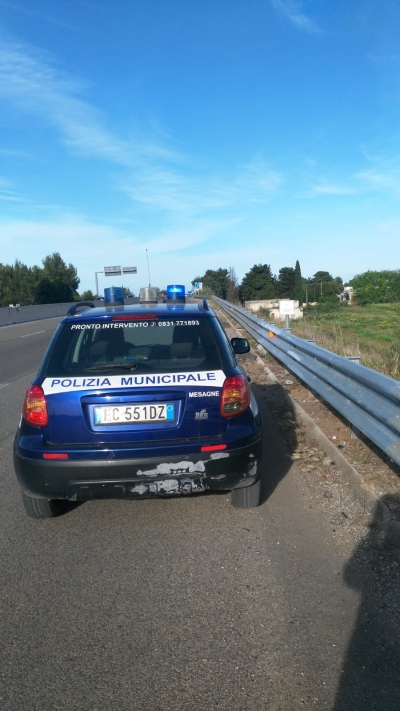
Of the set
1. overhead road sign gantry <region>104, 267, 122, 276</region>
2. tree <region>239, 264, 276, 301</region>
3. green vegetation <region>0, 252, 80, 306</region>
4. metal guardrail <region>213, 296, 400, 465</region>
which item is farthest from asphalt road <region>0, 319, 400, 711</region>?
tree <region>239, 264, 276, 301</region>

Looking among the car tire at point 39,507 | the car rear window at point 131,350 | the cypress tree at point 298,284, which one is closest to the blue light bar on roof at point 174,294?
the car rear window at point 131,350

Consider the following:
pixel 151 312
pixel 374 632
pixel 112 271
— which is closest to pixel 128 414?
pixel 151 312

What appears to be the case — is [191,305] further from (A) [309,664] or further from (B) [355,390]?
(A) [309,664]

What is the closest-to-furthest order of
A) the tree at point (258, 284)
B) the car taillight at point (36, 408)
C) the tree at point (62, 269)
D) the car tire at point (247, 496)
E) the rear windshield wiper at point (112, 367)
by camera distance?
the car taillight at point (36, 408) < the rear windshield wiper at point (112, 367) < the car tire at point (247, 496) < the tree at point (62, 269) < the tree at point (258, 284)

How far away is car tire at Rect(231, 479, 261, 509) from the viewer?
172 inches

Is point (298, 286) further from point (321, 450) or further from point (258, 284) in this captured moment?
point (321, 450)

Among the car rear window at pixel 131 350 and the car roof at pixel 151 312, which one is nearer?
the car rear window at pixel 131 350

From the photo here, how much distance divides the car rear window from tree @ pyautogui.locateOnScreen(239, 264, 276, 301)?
9640 cm

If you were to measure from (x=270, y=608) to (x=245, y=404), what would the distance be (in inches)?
57.5

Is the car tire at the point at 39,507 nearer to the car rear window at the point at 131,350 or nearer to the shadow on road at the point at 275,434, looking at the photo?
the car rear window at the point at 131,350

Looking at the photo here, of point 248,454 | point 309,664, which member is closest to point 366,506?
point 248,454

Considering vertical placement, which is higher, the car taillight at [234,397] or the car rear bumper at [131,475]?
the car taillight at [234,397]

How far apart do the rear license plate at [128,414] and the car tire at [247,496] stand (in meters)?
0.89

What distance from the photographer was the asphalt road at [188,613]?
251cm
